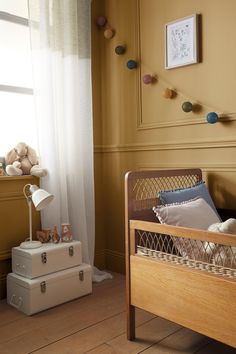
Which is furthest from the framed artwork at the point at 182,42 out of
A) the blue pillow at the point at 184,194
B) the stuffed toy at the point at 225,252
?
the stuffed toy at the point at 225,252

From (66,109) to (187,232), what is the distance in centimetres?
138

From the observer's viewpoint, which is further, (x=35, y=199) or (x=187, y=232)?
(x=35, y=199)

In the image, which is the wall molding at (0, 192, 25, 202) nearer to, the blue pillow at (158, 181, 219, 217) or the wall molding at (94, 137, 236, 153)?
the wall molding at (94, 137, 236, 153)

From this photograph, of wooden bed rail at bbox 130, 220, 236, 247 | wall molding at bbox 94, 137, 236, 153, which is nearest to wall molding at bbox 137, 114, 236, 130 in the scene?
wall molding at bbox 94, 137, 236, 153

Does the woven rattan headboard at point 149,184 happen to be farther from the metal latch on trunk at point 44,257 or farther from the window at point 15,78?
the window at point 15,78

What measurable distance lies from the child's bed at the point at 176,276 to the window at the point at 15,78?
1078mm

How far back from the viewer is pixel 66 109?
2469 millimetres

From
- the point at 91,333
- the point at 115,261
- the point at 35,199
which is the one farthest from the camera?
the point at 115,261

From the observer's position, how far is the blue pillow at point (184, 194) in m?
1.86

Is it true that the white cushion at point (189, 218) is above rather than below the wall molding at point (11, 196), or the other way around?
below

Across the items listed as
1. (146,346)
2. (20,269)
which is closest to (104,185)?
(20,269)

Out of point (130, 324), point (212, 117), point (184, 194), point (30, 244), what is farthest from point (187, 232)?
point (30, 244)

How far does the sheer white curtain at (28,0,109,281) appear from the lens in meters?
2.33

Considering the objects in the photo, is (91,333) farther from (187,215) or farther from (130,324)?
(187,215)
